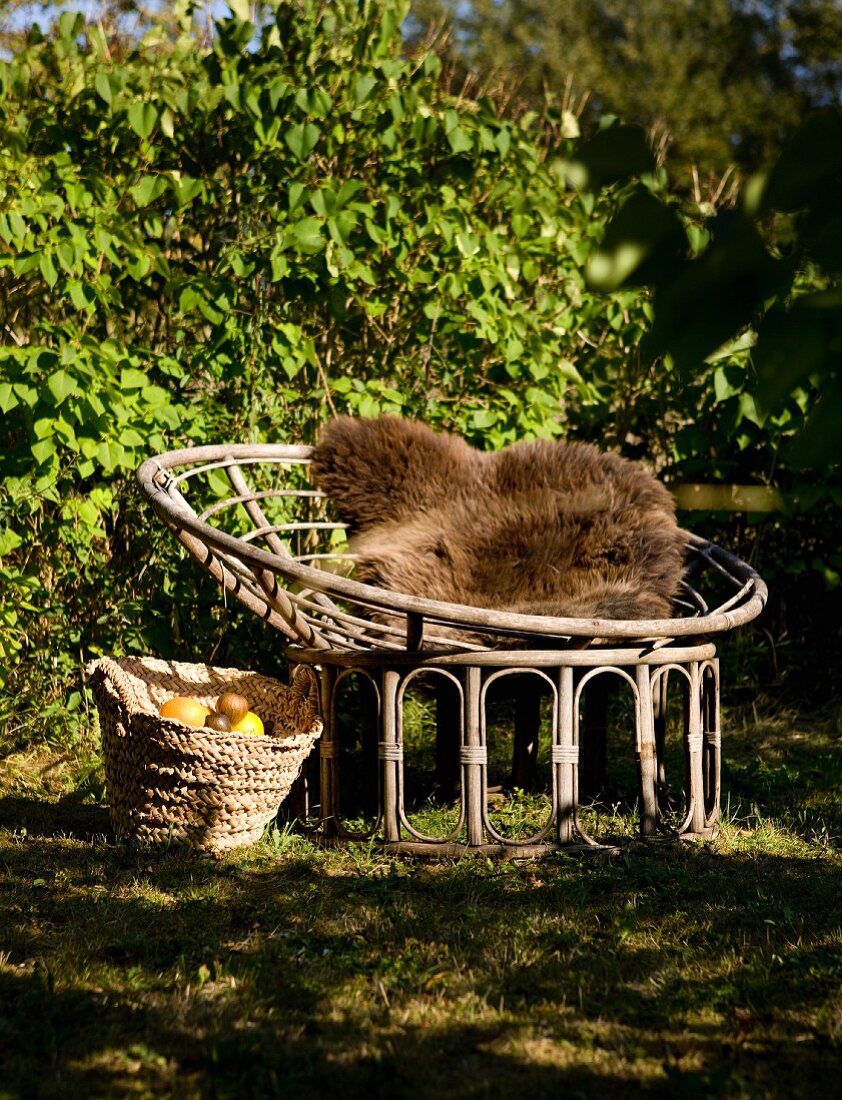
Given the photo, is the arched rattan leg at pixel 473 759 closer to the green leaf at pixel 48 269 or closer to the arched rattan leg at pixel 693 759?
the arched rattan leg at pixel 693 759

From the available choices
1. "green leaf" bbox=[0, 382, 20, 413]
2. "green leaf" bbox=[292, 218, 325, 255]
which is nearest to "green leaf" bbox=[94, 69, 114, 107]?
"green leaf" bbox=[292, 218, 325, 255]

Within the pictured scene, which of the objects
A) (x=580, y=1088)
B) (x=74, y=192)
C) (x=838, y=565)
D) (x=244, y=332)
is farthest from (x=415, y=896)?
(x=838, y=565)

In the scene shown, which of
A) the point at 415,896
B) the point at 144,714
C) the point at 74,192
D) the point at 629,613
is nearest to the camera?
the point at 415,896

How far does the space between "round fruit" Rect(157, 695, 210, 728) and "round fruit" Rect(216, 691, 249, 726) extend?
4 centimetres

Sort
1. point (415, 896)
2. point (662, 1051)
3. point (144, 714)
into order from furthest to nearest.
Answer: point (144, 714), point (415, 896), point (662, 1051)

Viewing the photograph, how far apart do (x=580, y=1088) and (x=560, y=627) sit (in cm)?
117

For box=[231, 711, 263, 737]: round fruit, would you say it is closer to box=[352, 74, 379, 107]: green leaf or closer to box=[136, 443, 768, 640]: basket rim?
box=[136, 443, 768, 640]: basket rim

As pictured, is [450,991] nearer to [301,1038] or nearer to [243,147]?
[301,1038]

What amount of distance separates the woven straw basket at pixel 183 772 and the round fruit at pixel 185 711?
0.05 meters

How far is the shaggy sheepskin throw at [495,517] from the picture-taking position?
10.8 ft

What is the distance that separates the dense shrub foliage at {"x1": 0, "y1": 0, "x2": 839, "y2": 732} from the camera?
361 centimetres

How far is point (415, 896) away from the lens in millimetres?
2566

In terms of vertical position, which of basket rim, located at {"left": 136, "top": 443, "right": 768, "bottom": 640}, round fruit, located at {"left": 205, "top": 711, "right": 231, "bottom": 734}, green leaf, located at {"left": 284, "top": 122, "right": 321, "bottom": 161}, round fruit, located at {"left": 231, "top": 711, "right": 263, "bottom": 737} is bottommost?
round fruit, located at {"left": 231, "top": 711, "right": 263, "bottom": 737}

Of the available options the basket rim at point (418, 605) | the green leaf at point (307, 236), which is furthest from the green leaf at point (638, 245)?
the green leaf at point (307, 236)
